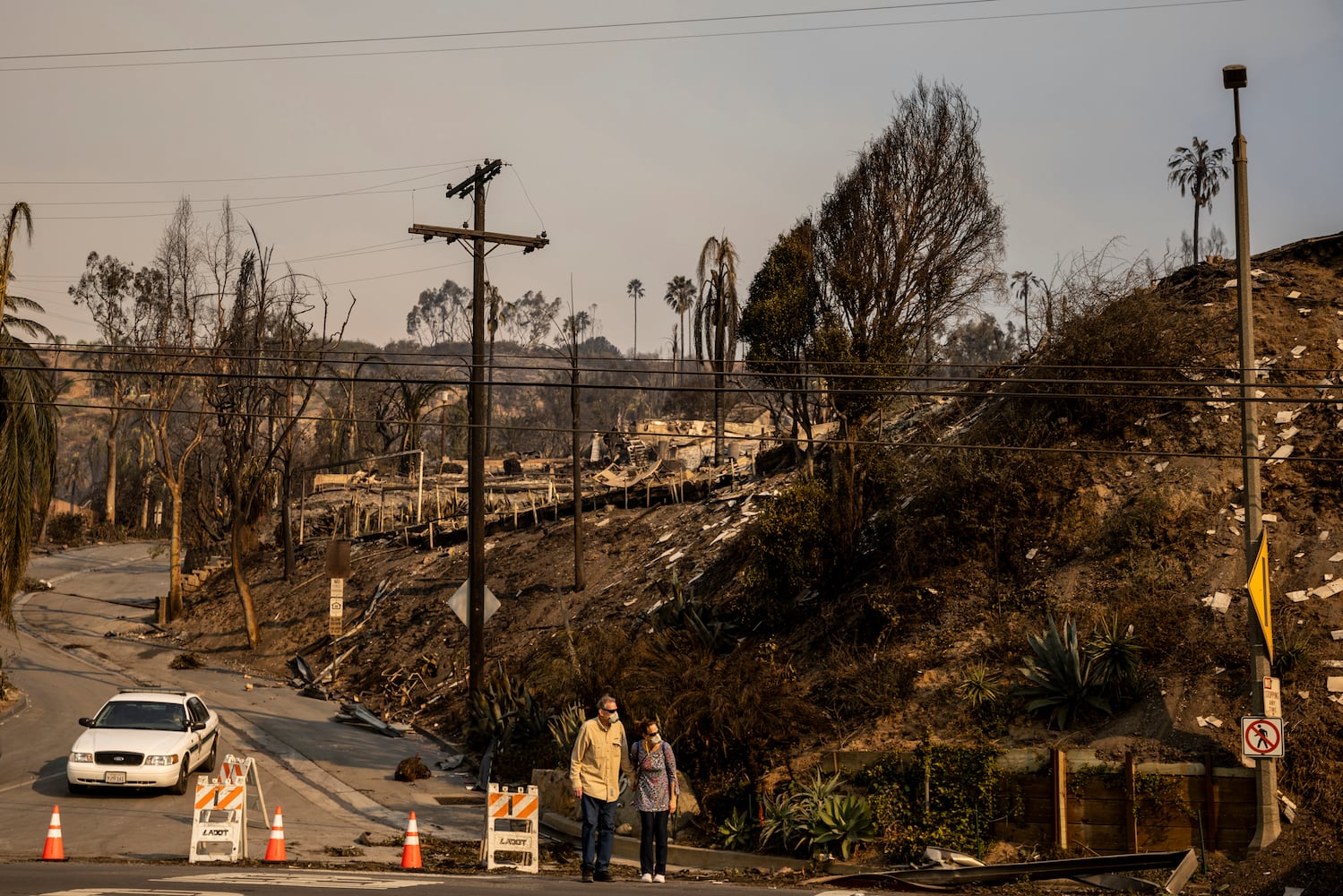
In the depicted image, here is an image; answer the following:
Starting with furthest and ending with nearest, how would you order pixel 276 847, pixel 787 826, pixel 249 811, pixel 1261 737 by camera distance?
pixel 249 811 < pixel 787 826 < pixel 276 847 < pixel 1261 737

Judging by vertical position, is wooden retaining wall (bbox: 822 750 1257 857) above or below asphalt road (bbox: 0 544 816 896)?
above

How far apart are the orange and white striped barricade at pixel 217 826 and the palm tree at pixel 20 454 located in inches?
378

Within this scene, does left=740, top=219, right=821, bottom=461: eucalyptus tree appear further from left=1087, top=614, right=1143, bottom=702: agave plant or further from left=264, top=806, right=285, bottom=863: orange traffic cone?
left=264, top=806, right=285, bottom=863: orange traffic cone

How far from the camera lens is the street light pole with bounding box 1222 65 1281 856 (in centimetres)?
1262

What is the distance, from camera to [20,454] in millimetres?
20500

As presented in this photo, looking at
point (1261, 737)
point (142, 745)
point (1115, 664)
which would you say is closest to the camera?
point (1261, 737)

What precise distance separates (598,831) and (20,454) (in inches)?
558

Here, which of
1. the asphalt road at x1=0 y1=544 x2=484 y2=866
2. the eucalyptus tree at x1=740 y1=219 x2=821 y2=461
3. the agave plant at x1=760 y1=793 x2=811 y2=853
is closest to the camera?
the agave plant at x1=760 y1=793 x2=811 y2=853

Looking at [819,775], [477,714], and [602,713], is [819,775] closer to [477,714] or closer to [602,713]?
[602,713]

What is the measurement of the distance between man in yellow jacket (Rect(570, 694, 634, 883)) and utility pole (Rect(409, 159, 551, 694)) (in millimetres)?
10310


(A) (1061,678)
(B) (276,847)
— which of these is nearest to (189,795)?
(B) (276,847)

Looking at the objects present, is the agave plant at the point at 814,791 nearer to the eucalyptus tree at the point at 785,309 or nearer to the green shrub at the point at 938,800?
the green shrub at the point at 938,800

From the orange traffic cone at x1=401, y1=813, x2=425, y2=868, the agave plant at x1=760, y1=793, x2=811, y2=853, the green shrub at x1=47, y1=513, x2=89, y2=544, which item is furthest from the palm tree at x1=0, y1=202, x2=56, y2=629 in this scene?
the green shrub at x1=47, y1=513, x2=89, y2=544

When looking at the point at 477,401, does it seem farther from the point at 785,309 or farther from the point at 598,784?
the point at 598,784
